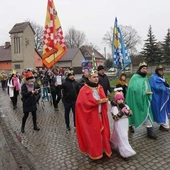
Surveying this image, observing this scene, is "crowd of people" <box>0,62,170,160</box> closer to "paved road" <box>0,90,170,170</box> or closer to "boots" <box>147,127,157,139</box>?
"boots" <box>147,127,157,139</box>

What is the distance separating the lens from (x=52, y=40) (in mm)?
10234

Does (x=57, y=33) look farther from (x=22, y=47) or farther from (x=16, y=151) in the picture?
(x=22, y=47)

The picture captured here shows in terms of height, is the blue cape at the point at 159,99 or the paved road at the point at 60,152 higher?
the blue cape at the point at 159,99

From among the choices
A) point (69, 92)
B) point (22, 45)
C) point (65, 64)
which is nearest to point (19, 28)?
point (22, 45)

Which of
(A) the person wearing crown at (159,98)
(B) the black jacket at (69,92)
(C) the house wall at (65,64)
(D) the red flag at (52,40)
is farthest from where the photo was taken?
(C) the house wall at (65,64)

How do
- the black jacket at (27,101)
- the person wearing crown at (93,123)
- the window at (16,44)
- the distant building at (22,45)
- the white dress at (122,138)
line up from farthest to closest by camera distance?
the window at (16,44)
the distant building at (22,45)
the black jacket at (27,101)
the white dress at (122,138)
the person wearing crown at (93,123)

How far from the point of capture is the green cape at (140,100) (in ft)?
19.3

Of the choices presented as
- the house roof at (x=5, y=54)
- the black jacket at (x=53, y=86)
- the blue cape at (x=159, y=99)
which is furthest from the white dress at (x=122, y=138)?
the house roof at (x=5, y=54)

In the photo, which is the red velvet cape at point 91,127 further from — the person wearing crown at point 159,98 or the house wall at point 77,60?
the house wall at point 77,60

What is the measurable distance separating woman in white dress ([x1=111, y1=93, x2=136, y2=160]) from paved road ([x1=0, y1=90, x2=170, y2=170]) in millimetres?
183

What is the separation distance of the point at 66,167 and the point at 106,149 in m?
0.82

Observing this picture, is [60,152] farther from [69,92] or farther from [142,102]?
[142,102]

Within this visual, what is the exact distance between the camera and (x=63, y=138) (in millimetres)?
6363

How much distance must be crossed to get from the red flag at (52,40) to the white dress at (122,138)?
19.4ft
